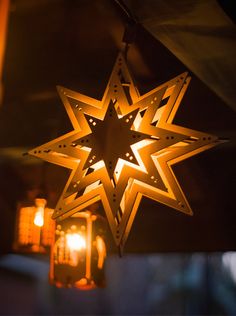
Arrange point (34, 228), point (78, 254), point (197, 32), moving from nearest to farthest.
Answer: point (197, 32), point (78, 254), point (34, 228)

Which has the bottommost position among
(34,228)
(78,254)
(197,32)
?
(78,254)

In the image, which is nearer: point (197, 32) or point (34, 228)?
point (197, 32)

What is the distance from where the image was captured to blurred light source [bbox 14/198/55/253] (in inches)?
84.3

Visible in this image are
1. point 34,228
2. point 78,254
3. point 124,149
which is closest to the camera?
point 124,149

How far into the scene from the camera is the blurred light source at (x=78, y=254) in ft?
6.28

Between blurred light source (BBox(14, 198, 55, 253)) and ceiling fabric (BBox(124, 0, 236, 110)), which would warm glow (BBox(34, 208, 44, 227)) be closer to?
blurred light source (BBox(14, 198, 55, 253))

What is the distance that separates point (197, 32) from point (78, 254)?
3.53ft

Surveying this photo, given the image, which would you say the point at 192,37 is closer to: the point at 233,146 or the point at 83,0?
the point at 83,0

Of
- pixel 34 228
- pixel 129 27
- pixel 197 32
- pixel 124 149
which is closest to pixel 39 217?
pixel 34 228

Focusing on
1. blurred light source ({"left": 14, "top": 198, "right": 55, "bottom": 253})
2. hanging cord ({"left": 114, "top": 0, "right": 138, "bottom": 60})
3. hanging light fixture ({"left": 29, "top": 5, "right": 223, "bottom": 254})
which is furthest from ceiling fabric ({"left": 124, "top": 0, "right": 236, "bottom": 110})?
blurred light source ({"left": 14, "top": 198, "right": 55, "bottom": 253})

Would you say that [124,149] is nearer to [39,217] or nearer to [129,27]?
[129,27]

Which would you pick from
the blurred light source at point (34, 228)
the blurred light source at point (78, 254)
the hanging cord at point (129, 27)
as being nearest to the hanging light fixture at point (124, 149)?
the hanging cord at point (129, 27)

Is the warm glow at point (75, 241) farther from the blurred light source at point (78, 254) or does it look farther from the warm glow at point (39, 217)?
the warm glow at point (39, 217)

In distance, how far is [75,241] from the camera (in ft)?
6.47
